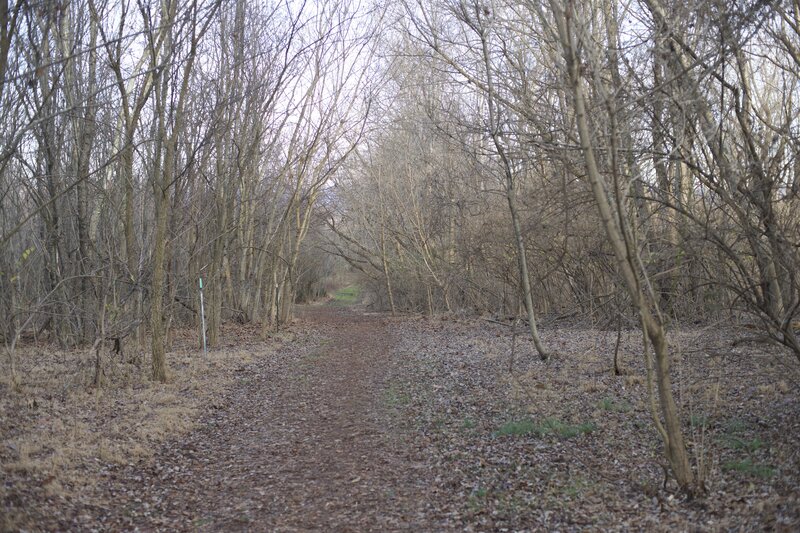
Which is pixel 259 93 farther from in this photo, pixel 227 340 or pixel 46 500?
pixel 46 500

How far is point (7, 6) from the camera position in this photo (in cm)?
556

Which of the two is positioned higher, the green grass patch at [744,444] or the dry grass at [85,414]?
the dry grass at [85,414]

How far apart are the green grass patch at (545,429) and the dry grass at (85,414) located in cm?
400

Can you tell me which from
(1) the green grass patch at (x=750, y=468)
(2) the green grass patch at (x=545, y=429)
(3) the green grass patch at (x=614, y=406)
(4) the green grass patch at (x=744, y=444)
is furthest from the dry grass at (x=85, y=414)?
(4) the green grass patch at (x=744, y=444)

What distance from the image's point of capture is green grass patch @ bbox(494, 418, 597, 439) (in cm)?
738

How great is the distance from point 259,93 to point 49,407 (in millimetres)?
10397

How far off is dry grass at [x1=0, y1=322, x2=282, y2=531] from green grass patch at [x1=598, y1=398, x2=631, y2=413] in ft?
17.5

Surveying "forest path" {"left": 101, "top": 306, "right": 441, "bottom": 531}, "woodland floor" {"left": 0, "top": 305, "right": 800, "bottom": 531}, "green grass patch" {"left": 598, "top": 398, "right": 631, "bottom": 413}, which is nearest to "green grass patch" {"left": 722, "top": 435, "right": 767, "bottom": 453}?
"woodland floor" {"left": 0, "top": 305, "right": 800, "bottom": 531}

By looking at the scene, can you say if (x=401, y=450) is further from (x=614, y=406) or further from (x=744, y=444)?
(x=744, y=444)

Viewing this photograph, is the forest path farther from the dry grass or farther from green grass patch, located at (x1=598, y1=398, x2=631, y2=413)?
green grass patch, located at (x1=598, y1=398, x2=631, y2=413)

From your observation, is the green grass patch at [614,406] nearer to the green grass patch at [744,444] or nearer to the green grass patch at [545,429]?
the green grass patch at [545,429]

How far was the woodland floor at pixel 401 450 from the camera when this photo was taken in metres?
5.17

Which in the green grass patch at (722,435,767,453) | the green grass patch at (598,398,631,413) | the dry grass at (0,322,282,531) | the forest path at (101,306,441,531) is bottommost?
the forest path at (101,306,441,531)

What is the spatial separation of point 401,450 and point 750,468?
3407 millimetres
